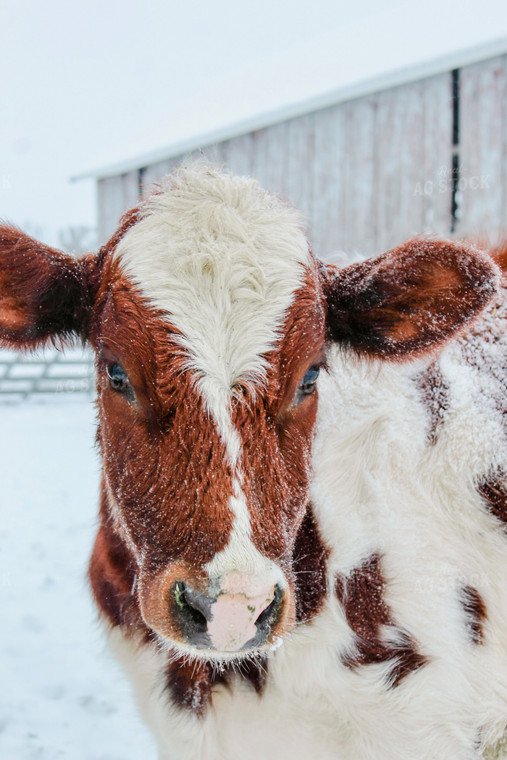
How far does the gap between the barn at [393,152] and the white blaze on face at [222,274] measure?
4.82 metres

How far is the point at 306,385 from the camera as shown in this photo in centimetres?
191

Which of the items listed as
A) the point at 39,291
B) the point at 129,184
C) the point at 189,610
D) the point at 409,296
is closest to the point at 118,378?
the point at 39,291

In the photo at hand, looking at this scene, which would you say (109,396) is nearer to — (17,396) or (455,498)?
(455,498)

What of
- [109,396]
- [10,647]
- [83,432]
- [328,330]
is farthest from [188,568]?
[83,432]

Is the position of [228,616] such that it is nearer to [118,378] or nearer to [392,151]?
[118,378]

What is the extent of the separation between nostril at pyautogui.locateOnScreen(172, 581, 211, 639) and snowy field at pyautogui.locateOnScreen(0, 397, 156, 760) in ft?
1.97

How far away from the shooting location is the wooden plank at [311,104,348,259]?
316 inches

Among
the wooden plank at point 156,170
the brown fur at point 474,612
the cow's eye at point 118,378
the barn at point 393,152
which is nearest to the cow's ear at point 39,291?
the cow's eye at point 118,378

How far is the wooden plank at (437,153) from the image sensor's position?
7277mm

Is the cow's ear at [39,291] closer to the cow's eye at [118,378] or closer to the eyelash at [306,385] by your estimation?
the cow's eye at [118,378]

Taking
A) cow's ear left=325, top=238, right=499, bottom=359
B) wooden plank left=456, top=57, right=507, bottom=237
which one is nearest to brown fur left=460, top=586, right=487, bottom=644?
cow's ear left=325, top=238, right=499, bottom=359

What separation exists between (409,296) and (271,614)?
1.13 meters

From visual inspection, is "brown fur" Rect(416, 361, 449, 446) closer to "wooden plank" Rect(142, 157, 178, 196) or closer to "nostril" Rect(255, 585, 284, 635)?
"nostril" Rect(255, 585, 284, 635)

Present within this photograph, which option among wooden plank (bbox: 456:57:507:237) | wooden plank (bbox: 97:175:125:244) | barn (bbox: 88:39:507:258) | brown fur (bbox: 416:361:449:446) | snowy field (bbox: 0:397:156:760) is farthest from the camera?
wooden plank (bbox: 97:175:125:244)
